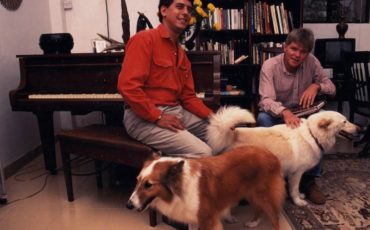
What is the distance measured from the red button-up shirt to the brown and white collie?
435 mm

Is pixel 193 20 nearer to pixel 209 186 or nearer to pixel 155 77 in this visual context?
pixel 155 77

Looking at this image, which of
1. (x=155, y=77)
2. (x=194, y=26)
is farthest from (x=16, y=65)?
(x=155, y=77)

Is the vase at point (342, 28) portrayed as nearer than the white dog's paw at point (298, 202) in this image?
No

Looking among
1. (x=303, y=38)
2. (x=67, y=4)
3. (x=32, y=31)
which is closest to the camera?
(x=303, y=38)

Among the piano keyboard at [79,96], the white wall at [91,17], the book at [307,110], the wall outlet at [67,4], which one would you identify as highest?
the wall outlet at [67,4]

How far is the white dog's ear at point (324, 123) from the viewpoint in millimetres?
2145

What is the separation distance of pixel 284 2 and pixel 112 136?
2926mm

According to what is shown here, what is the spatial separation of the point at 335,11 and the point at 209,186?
3754 millimetres

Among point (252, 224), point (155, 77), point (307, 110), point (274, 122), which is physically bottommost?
point (252, 224)

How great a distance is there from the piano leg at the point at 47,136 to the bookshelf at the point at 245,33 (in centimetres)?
182

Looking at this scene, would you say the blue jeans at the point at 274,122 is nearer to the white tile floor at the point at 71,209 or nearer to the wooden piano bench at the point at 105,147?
the white tile floor at the point at 71,209

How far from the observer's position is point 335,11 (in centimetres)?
442

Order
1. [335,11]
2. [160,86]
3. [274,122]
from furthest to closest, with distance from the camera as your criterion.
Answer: [335,11], [274,122], [160,86]

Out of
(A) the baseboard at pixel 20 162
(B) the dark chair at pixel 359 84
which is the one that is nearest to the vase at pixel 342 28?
(B) the dark chair at pixel 359 84
